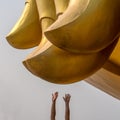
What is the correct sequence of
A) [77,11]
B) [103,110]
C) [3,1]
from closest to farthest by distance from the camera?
[77,11] → [103,110] → [3,1]

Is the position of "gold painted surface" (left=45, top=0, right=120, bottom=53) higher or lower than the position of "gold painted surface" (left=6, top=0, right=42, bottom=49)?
lower

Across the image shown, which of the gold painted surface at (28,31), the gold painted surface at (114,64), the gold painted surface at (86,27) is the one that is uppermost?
the gold painted surface at (28,31)

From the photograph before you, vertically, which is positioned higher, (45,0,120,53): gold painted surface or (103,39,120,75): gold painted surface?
(45,0,120,53): gold painted surface

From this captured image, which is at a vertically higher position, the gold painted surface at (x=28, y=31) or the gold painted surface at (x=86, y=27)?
the gold painted surface at (x=28, y=31)

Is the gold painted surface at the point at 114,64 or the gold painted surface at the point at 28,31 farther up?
the gold painted surface at the point at 28,31

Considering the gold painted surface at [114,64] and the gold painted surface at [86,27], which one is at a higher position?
the gold painted surface at [86,27]

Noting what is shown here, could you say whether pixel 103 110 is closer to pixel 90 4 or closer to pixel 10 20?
pixel 10 20

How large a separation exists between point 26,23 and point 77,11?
89 mm

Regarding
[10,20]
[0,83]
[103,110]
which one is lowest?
[103,110]

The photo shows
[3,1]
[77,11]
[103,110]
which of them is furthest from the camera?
[3,1]

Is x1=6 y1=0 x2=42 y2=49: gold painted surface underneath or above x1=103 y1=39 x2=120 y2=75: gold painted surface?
above

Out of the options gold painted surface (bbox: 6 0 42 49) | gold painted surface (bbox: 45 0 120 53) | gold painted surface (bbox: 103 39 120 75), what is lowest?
gold painted surface (bbox: 103 39 120 75)

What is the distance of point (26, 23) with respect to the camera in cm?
28

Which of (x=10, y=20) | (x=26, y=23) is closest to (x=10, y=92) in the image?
(x=10, y=20)
